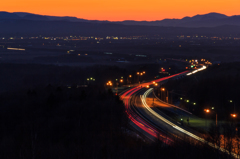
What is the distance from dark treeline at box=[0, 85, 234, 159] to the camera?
1680cm

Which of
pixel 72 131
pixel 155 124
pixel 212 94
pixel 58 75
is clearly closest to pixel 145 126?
pixel 155 124

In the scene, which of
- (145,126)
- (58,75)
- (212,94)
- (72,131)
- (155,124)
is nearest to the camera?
(72,131)

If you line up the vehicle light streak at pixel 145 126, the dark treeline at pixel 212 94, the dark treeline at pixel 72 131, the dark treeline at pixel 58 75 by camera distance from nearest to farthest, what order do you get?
1. the dark treeline at pixel 72 131
2. the vehicle light streak at pixel 145 126
3. the dark treeline at pixel 212 94
4. the dark treeline at pixel 58 75

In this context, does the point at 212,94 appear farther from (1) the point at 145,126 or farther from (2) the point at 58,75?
(2) the point at 58,75

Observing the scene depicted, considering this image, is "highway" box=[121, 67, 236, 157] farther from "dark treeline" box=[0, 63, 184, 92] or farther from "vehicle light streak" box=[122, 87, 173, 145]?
"dark treeline" box=[0, 63, 184, 92]

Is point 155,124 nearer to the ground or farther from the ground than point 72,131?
farther from the ground

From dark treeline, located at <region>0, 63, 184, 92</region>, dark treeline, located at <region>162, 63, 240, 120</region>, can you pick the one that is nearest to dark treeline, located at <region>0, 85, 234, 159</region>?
dark treeline, located at <region>162, 63, 240, 120</region>

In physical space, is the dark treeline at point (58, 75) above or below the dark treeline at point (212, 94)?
below

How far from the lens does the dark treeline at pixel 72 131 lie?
16797 mm

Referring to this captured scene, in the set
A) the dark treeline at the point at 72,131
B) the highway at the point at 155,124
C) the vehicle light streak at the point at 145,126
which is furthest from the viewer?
the highway at the point at 155,124

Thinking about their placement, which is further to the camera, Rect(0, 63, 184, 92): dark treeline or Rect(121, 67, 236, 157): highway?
Rect(0, 63, 184, 92): dark treeline

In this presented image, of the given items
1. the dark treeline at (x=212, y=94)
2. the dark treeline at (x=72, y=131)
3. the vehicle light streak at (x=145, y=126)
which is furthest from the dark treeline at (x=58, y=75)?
the vehicle light streak at (x=145, y=126)

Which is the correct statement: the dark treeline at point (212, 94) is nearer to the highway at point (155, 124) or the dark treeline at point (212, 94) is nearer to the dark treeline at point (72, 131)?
the highway at point (155, 124)

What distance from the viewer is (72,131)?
2448 cm
